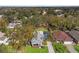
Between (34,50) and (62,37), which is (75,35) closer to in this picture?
(62,37)

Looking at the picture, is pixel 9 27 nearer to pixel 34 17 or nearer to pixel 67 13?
pixel 34 17

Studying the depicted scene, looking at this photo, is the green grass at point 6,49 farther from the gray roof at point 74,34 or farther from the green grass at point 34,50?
the gray roof at point 74,34

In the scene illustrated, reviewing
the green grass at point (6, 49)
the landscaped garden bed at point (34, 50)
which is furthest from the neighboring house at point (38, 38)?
the green grass at point (6, 49)

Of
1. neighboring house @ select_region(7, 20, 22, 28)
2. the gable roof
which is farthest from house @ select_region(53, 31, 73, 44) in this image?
neighboring house @ select_region(7, 20, 22, 28)

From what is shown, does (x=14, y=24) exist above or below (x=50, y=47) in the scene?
above

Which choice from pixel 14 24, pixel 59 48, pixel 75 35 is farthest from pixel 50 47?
pixel 14 24
